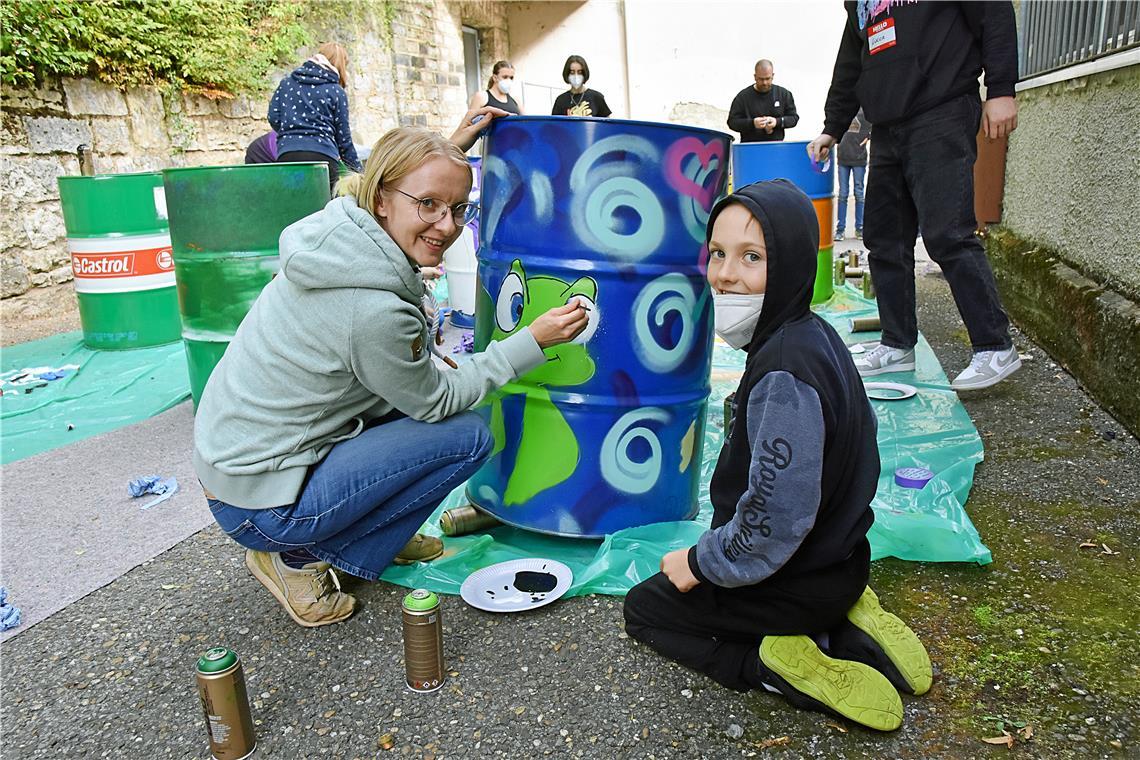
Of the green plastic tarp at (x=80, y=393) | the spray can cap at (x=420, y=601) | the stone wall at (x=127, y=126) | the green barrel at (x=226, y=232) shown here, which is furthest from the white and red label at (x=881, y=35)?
the stone wall at (x=127, y=126)

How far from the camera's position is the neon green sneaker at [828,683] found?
162cm

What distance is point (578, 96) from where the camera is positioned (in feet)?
27.6

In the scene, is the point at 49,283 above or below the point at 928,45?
below

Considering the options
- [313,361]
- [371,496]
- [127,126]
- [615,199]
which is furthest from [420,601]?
[127,126]

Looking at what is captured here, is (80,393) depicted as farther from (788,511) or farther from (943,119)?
(943,119)

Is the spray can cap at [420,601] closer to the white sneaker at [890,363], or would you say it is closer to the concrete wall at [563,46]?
the white sneaker at [890,363]

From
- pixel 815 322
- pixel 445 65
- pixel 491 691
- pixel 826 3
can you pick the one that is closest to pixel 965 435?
pixel 815 322

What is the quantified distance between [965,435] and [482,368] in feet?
6.57

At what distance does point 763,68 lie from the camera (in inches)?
316

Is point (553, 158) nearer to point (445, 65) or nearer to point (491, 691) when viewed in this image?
point (491, 691)

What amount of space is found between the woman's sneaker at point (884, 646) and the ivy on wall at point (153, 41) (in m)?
6.43

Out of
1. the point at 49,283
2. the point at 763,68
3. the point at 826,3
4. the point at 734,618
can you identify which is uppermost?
the point at 826,3

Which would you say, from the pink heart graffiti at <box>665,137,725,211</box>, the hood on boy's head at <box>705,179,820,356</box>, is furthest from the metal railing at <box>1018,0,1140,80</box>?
the hood on boy's head at <box>705,179,820,356</box>

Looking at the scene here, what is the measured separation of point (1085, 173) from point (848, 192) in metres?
6.58
